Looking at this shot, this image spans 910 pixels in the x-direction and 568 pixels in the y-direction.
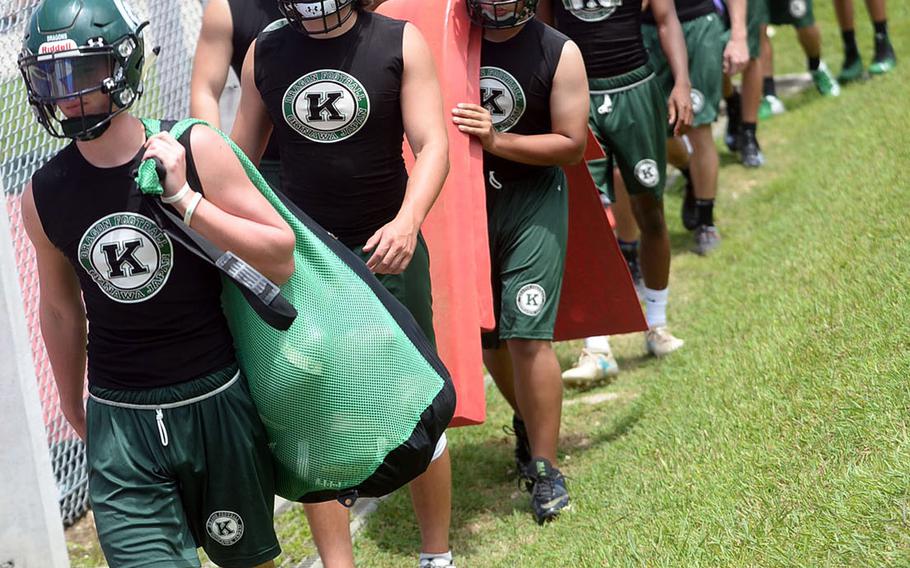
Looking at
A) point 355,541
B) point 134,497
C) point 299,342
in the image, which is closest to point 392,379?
point 299,342

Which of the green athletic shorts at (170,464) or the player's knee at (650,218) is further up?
the green athletic shorts at (170,464)

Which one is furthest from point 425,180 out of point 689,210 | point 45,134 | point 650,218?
point 689,210

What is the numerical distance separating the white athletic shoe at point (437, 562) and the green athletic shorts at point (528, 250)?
34.7 inches

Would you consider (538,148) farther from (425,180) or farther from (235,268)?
(235,268)

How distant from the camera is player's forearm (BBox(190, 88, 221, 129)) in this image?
4.32 m

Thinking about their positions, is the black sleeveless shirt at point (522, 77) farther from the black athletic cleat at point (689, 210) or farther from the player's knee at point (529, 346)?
the black athletic cleat at point (689, 210)

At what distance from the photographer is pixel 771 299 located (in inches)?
230

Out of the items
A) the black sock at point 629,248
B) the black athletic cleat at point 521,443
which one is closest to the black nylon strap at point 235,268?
the black athletic cleat at point 521,443

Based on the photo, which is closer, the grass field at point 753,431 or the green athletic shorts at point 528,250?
the grass field at point 753,431

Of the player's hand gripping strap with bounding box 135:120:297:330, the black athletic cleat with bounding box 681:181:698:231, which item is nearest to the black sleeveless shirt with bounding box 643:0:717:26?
the black athletic cleat with bounding box 681:181:698:231

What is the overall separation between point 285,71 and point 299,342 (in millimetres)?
1095

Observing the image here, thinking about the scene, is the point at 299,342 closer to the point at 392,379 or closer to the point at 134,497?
the point at 392,379

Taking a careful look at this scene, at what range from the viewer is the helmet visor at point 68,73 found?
291cm

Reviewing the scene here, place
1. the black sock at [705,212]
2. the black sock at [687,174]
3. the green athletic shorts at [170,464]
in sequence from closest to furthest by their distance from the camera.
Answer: the green athletic shorts at [170,464] → the black sock at [705,212] → the black sock at [687,174]
